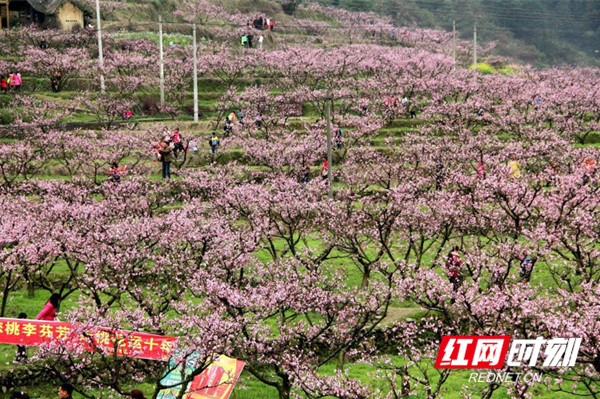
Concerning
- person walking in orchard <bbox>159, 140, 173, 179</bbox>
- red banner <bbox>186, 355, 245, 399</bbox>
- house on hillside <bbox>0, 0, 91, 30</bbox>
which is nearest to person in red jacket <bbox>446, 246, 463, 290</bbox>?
red banner <bbox>186, 355, 245, 399</bbox>

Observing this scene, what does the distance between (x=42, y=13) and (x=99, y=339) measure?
221ft

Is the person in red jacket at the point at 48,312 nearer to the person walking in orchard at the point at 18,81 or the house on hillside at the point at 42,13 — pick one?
the person walking in orchard at the point at 18,81

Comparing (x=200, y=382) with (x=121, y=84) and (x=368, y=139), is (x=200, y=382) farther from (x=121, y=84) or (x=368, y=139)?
(x=121, y=84)

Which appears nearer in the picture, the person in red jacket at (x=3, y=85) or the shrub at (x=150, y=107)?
the person in red jacket at (x=3, y=85)

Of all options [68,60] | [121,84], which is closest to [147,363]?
[121,84]

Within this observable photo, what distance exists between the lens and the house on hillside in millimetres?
77438

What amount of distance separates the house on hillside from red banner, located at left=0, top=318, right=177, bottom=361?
2550 inches

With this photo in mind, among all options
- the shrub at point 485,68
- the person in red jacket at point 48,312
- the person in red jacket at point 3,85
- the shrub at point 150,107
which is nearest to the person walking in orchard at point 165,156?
the person in red jacket at point 48,312

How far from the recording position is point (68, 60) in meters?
64.5

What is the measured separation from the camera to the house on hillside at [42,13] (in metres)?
77.4

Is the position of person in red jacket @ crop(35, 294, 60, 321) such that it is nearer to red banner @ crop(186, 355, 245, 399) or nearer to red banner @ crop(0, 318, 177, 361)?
red banner @ crop(0, 318, 177, 361)

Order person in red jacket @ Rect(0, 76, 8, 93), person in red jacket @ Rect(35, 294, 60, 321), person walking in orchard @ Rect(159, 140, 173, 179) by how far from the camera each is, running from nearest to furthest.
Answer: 1. person in red jacket @ Rect(35, 294, 60, 321)
2. person walking in orchard @ Rect(159, 140, 173, 179)
3. person in red jacket @ Rect(0, 76, 8, 93)

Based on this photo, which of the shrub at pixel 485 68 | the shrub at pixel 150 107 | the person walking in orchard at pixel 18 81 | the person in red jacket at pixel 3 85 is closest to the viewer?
the person walking in orchard at pixel 18 81

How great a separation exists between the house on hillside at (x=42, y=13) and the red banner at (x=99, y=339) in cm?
6478
